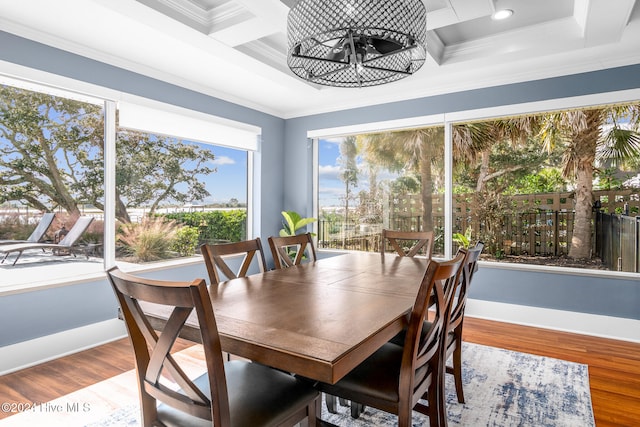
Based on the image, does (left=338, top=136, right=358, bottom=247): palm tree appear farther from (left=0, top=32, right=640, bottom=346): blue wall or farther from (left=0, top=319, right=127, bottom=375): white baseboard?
(left=0, top=319, right=127, bottom=375): white baseboard

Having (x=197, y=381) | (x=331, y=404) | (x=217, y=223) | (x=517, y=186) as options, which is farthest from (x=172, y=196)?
(x=517, y=186)

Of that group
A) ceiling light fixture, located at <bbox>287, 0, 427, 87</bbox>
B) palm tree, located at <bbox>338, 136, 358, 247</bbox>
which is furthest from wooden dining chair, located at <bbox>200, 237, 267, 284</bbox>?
palm tree, located at <bbox>338, 136, 358, 247</bbox>

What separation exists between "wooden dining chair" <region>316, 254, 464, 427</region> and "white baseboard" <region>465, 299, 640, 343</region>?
2.45 m

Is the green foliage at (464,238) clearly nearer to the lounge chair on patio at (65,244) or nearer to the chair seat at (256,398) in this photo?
the chair seat at (256,398)

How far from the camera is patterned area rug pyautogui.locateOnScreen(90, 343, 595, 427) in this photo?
2088 millimetres

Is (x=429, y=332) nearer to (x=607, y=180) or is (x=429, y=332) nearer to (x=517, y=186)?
(x=517, y=186)

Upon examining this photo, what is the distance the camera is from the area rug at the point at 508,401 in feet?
6.82

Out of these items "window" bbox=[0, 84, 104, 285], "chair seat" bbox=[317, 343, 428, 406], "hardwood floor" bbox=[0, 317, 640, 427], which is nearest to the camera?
"chair seat" bbox=[317, 343, 428, 406]

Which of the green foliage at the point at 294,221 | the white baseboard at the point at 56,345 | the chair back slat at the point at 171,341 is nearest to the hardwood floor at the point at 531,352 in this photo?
the white baseboard at the point at 56,345

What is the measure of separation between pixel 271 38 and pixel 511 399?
10.8 ft

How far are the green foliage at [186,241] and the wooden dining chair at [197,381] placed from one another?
2.80m

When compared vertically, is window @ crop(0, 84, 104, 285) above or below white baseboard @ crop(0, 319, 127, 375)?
above

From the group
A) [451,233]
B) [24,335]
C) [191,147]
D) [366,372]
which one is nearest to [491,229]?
[451,233]

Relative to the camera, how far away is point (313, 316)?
1408mm
